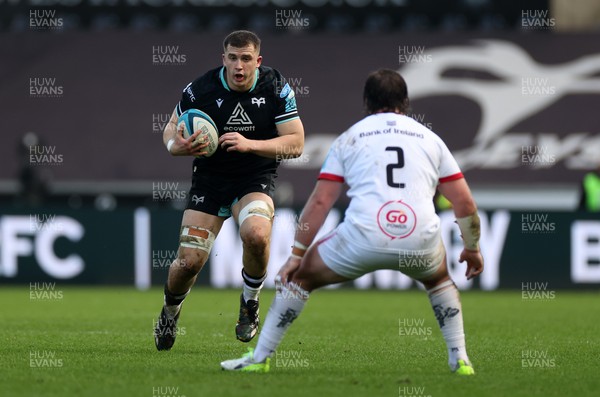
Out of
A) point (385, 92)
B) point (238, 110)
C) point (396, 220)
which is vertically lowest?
point (396, 220)

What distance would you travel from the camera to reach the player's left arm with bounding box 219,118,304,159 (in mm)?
8312

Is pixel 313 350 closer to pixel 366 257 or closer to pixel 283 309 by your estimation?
pixel 283 309

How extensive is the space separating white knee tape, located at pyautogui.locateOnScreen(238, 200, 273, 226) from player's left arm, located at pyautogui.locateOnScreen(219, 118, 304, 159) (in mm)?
367

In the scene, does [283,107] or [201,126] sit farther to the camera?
[283,107]

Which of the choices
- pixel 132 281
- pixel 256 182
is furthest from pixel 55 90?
pixel 256 182

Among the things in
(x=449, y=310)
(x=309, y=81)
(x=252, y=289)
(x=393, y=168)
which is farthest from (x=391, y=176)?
(x=309, y=81)

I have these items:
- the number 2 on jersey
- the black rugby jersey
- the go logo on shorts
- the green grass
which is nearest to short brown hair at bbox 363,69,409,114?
the number 2 on jersey

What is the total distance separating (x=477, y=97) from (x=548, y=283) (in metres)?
4.77

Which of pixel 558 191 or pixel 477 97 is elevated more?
pixel 477 97

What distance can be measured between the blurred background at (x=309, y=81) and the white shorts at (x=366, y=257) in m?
13.2

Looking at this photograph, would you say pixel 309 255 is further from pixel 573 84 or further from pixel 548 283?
pixel 573 84

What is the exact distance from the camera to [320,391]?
260 inches

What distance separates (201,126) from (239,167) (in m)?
0.55

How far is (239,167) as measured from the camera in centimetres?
895
